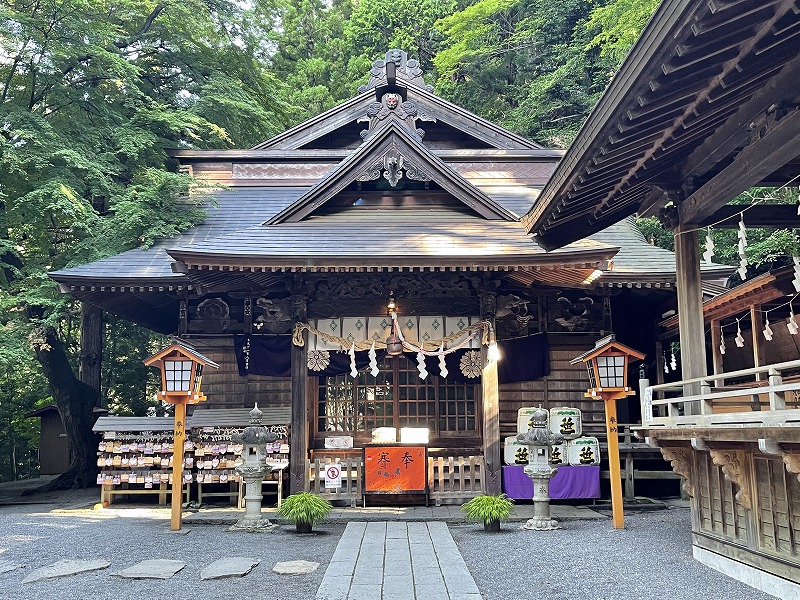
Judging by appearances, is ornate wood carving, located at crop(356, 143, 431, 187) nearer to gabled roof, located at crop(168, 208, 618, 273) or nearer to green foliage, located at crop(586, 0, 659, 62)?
gabled roof, located at crop(168, 208, 618, 273)

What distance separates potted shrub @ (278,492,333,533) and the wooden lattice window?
12.0ft

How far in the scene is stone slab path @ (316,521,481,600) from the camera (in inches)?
240

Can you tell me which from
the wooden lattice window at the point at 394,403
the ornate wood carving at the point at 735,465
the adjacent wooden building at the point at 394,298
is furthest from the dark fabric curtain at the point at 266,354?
the ornate wood carving at the point at 735,465

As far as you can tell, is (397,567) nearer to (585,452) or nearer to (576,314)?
(585,452)

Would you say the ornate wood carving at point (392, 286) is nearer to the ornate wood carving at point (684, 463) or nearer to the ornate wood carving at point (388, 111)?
the ornate wood carving at point (388, 111)

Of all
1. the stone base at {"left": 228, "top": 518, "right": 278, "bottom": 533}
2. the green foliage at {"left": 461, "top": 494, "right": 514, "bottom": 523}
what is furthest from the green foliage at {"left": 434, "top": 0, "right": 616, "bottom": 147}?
the stone base at {"left": 228, "top": 518, "right": 278, "bottom": 533}

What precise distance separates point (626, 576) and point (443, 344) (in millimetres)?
5687

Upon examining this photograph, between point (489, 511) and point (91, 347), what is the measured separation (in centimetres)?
1367

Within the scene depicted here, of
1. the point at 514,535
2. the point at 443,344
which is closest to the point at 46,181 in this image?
the point at 443,344

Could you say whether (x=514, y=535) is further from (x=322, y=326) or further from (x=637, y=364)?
(x=637, y=364)

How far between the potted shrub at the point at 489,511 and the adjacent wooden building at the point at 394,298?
204cm

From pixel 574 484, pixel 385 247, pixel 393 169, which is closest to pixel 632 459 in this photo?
pixel 574 484

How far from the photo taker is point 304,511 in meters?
9.48

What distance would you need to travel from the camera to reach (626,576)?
278 inches
